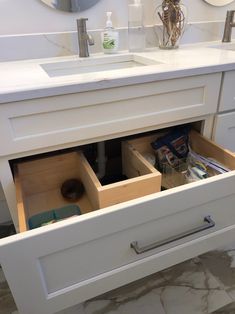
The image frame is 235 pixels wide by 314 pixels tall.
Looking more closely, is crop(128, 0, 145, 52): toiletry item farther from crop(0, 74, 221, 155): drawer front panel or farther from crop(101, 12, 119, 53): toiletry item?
crop(0, 74, 221, 155): drawer front panel

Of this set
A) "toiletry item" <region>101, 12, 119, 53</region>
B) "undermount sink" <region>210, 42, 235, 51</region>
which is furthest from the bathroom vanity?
"undermount sink" <region>210, 42, 235, 51</region>

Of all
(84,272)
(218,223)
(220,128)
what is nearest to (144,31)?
(220,128)

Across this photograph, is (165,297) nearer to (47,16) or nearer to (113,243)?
(113,243)

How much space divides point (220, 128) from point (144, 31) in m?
0.56

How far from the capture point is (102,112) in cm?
74

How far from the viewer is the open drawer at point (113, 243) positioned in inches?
21.6

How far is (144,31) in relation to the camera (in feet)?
3.70

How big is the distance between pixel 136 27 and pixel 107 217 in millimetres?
884

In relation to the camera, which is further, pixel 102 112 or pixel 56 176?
pixel 56 176

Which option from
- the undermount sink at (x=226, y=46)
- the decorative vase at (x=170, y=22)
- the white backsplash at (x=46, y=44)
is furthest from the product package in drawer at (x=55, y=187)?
the undermount sink at (x=226, y=46)

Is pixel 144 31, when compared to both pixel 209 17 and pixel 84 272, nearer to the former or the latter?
pixel 209 17

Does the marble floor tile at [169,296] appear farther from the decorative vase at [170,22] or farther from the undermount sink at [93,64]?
the decorative vase at [170,22]

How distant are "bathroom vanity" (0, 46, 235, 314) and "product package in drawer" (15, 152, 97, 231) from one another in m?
0.02

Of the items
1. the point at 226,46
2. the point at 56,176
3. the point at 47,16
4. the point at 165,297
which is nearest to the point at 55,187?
the point at 56,176
